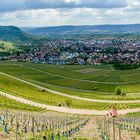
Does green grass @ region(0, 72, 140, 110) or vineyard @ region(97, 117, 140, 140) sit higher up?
vineyard @ region(97, 117, 140, 140)

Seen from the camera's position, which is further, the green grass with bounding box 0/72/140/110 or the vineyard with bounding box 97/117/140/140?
the green grass with bounding box 0/72/140/110

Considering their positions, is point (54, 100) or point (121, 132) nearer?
point (121, 132)

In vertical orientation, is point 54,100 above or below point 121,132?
below

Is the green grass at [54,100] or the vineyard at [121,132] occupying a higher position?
the vineyard at [121,132]

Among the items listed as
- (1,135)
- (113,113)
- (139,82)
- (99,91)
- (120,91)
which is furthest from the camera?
(139,82)

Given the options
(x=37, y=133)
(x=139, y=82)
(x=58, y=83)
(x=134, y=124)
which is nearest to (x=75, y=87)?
(x=58, y=83)

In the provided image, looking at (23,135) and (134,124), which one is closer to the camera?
(23,135)

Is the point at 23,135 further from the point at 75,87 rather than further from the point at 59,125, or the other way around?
the point at 75,87

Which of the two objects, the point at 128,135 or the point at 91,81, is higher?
the point at 128,135

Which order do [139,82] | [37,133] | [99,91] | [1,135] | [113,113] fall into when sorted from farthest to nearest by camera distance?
1. [139,82]
2. [99,91]
3. [113,113]
4. [37,133]
5. [1,135]

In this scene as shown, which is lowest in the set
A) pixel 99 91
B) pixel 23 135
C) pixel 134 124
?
pixel 99 91

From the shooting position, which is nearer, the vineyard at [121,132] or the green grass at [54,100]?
the vineyard at [121,132]
